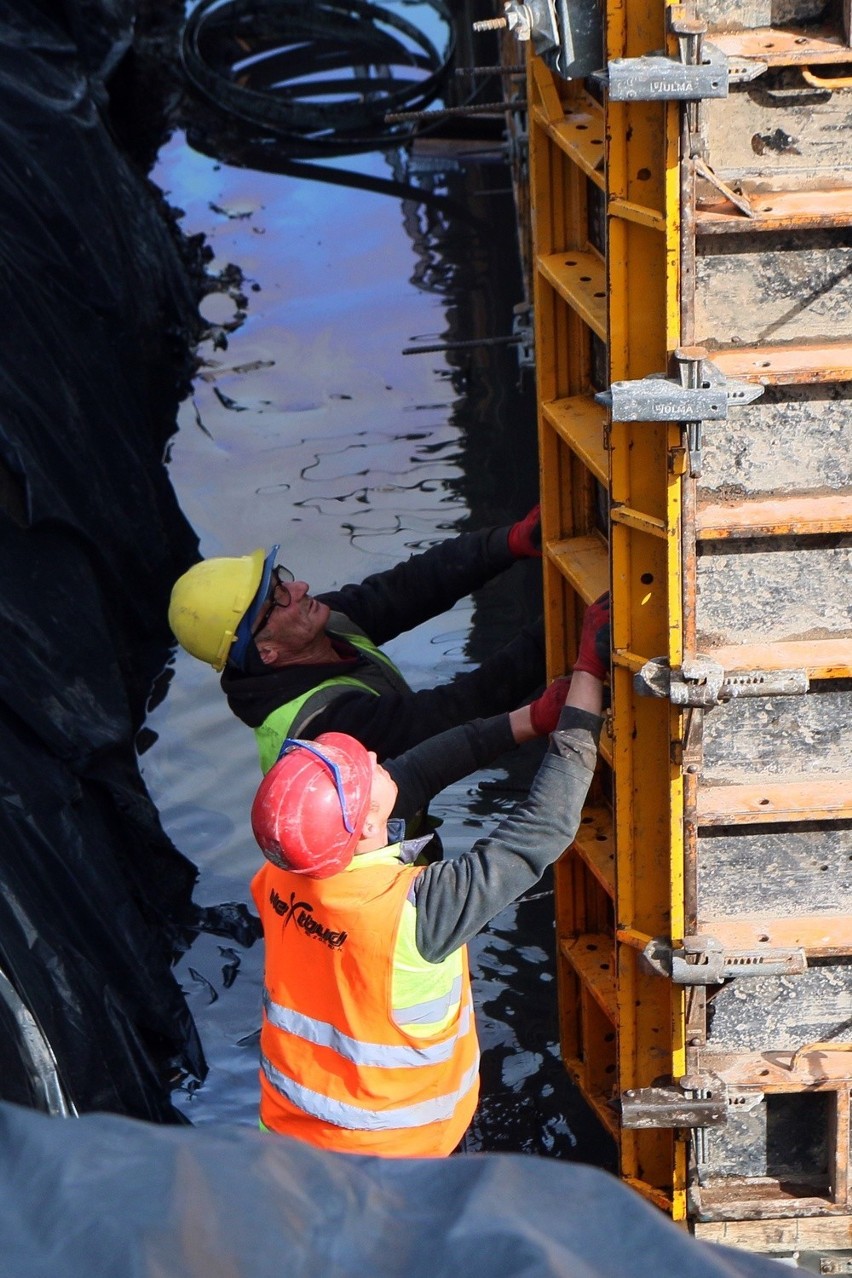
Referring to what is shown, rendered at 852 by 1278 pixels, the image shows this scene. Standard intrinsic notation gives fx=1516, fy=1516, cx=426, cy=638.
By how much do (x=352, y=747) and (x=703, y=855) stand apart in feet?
3.11

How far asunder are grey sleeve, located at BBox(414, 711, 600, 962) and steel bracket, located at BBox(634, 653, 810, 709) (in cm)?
28

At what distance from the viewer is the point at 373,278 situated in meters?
11.3

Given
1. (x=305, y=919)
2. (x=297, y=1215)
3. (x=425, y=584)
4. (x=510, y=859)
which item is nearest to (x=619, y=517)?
(x=510, y=859)

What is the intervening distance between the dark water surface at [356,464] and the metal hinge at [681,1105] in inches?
41.6

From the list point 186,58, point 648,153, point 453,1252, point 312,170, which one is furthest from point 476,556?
point 186,58

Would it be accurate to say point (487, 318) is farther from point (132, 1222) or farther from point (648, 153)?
point (132, 1222)

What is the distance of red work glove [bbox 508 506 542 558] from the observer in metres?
4.98

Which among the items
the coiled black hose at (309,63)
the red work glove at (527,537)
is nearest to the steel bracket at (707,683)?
the red work glove at (527,537)

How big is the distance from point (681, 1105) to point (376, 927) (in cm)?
104

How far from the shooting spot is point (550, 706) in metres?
4.10

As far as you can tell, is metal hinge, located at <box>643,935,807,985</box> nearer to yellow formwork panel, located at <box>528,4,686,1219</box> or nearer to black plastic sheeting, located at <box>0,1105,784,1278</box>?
yellow formwork panel, located at <box>528,4,686,1219</box>

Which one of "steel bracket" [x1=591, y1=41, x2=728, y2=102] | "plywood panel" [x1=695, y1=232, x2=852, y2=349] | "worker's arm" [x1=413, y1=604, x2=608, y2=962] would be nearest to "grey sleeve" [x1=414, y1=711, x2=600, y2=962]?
"worker's arm" [x1=413, y1=604, x2=608, y2=962]

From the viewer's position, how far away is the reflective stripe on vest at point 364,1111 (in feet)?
12.2

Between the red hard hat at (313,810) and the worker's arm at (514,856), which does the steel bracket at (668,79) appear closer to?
the worker's arm at (514,856)
